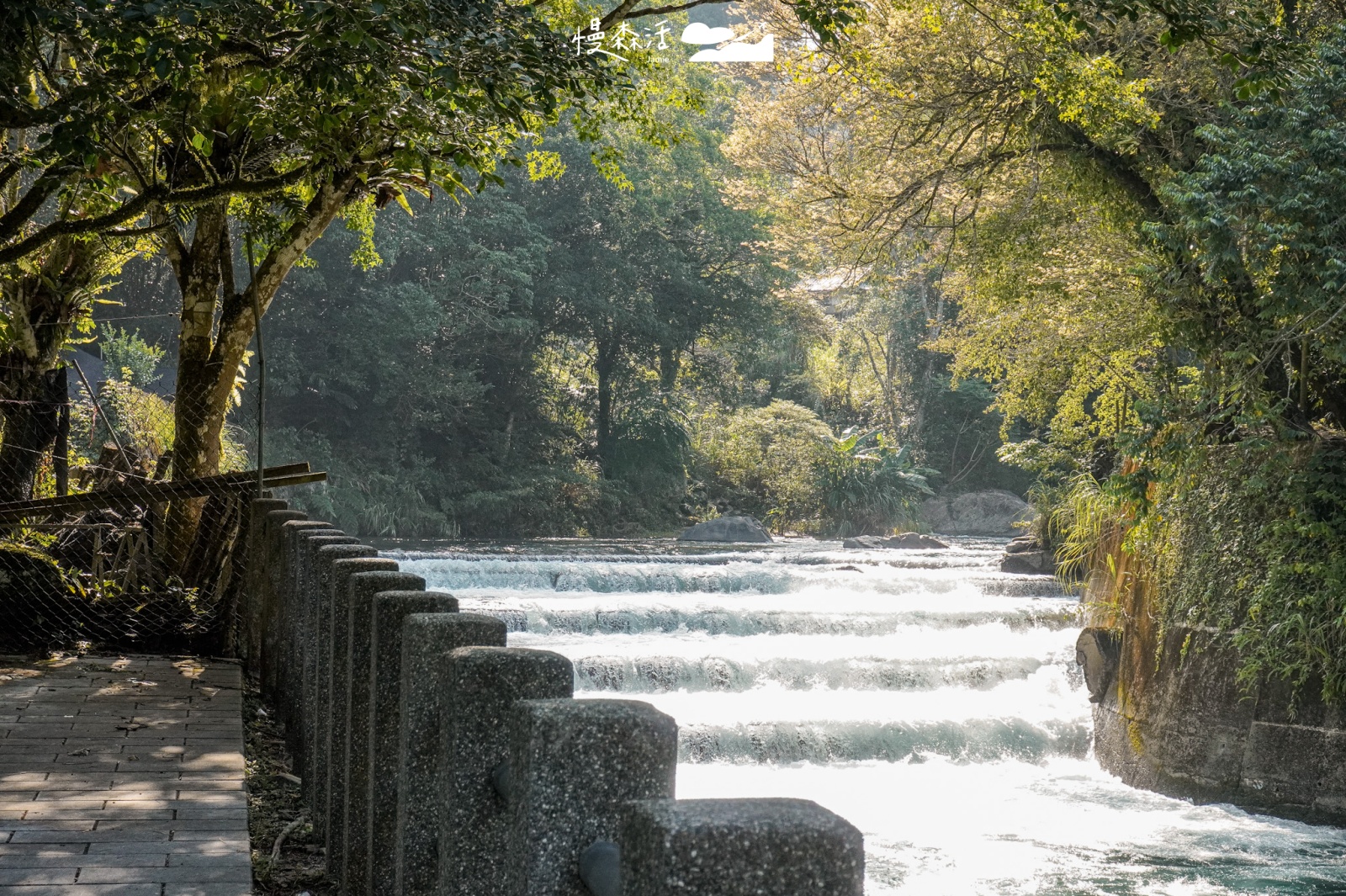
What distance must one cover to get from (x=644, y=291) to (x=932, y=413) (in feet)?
33.0

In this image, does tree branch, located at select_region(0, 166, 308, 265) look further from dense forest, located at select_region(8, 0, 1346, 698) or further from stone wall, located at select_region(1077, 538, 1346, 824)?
stone wall, located at select_region(1077, 538, 1346, 824)

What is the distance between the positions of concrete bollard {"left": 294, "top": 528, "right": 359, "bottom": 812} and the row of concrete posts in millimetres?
17

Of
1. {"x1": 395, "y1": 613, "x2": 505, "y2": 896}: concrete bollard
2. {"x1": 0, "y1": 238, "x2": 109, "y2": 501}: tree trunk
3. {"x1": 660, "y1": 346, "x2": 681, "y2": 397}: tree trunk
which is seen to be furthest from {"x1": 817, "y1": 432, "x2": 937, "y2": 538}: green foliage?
{"x1": 395, "y1": 613, "x2": 505, "y2": 896}: concrete bollard

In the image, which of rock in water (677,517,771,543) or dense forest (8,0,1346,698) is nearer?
dense forest (8,0,1346,698)

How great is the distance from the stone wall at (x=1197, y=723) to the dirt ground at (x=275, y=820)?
586 centimetres

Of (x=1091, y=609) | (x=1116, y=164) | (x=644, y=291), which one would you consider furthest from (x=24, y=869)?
(x=644, y=291)

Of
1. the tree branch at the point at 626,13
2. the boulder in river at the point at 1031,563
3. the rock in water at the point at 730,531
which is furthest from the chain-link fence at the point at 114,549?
the rock in water at the point at 730,531

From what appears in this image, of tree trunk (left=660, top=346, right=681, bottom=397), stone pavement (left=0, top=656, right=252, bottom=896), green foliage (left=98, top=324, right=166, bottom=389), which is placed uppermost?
tree trunk (left=660, top=346, right=681, bottom=397)

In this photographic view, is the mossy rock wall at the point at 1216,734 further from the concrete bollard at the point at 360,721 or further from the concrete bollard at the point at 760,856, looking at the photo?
the concrete bollard at the point at 760,856

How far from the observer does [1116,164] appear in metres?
11.3

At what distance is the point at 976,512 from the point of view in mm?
32562

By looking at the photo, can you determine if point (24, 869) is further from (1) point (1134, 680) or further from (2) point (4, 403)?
(1) point (1134, 680)

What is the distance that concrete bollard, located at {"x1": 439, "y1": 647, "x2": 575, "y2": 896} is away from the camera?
6.67ft

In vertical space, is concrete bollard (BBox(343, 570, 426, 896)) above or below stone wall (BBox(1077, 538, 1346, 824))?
above
